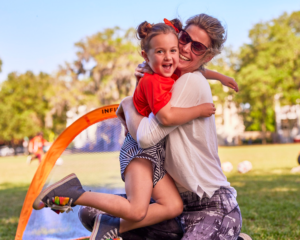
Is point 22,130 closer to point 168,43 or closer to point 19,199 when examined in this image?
point 19,199

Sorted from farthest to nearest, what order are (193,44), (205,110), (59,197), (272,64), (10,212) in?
1. (272,64)
2. (10,212)
3. (193,44)
4. (205,110)
5. (59,197)

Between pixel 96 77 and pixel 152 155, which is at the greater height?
pixel 96 77

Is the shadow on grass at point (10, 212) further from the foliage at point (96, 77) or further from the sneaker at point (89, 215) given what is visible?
the foliage at point (96, 77)

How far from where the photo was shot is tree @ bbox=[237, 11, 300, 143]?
30469mm

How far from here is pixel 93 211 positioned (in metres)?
2.51

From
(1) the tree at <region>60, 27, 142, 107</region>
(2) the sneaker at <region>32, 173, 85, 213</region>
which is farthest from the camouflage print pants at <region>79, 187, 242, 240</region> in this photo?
(1) the tree at <region>60, 27, 142, 107</region>

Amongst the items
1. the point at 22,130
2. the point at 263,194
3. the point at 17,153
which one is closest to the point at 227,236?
the point at 263,194

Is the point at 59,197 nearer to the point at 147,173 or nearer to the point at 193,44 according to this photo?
Answer: the point at 147,173

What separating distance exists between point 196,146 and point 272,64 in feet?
105

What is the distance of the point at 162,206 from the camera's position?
2238 millimetres

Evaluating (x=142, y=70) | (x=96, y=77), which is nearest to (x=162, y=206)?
(x=142, y=70)

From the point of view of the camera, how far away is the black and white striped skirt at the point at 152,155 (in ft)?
7.25

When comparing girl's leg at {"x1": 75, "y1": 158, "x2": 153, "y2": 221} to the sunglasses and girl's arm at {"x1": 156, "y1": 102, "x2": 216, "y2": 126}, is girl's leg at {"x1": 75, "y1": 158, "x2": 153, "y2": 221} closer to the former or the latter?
girl's arm at {"x1": 156, "y1": 102, "x2": 216, "y2": 126}

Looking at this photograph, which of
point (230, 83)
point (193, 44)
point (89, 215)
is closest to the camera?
point (193, 44)
